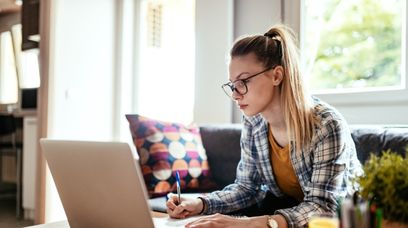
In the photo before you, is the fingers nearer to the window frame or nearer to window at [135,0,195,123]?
the window frame

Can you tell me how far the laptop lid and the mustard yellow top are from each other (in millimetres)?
674

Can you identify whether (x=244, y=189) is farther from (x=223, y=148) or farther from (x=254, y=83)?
(x=223, y=148)

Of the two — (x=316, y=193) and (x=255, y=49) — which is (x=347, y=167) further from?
(x=255, y=49)

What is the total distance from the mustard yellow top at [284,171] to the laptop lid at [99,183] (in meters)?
0.67

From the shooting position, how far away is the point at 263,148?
128cm

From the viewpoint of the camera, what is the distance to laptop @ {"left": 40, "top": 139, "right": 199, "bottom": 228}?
2.09 ft

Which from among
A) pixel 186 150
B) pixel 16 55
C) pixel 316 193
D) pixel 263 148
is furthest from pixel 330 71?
pixel 16 55

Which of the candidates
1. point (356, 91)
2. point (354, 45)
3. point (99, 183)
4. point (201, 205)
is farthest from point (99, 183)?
point (354, 45)

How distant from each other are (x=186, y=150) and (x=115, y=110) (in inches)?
60.0

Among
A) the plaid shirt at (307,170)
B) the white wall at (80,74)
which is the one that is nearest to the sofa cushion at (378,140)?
the plaid shirt at (307,170)

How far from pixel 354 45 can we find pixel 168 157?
1254 millimetres

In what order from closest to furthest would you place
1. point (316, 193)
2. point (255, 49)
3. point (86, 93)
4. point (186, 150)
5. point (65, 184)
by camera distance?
point (65, 184)
point (316, 193)
point (255, 49)
point (186, 150)
point (86, 93)

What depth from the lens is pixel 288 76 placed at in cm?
118

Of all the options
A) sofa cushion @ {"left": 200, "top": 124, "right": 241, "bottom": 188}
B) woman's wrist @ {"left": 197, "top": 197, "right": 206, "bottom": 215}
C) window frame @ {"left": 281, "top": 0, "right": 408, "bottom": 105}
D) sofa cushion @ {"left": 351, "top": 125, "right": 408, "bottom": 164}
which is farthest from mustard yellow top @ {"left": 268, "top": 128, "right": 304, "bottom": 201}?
window frame @ {"left": 281, "top": 0, "right": 408, "bottom": 105}
